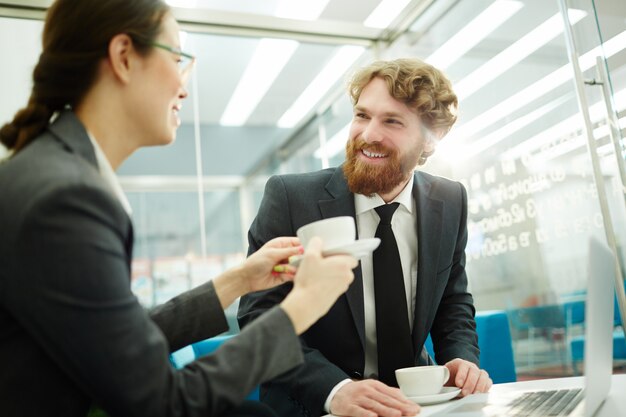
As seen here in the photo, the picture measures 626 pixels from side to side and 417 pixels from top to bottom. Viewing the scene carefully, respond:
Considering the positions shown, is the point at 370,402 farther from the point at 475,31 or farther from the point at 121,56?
the point at 475,31

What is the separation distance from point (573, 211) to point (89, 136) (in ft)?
8.43

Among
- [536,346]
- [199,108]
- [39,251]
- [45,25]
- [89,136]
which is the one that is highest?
[199,108]

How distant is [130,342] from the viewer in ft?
2.33

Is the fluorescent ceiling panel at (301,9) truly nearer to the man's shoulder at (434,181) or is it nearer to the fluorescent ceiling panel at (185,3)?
the fluorescent ceiling panel at (185,3)

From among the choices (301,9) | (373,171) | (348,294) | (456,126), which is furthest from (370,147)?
(301,9)

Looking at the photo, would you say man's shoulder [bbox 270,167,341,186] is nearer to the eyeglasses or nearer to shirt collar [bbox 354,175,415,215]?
shirt collar [bbox 354,175,415,215]

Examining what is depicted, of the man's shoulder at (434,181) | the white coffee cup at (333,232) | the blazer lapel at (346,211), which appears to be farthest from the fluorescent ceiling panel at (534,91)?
the white coffee cup at (333,232)

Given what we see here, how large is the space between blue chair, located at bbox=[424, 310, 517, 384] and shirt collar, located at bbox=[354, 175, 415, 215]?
678mm

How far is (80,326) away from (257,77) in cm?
468

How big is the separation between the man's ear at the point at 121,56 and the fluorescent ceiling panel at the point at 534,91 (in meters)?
2.45

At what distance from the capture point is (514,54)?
324 cm

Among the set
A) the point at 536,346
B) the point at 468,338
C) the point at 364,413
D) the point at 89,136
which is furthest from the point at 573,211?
the point at 89,136

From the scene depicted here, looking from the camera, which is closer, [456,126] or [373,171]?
[373,171]

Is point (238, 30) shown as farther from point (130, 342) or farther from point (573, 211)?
point (130, 342)
